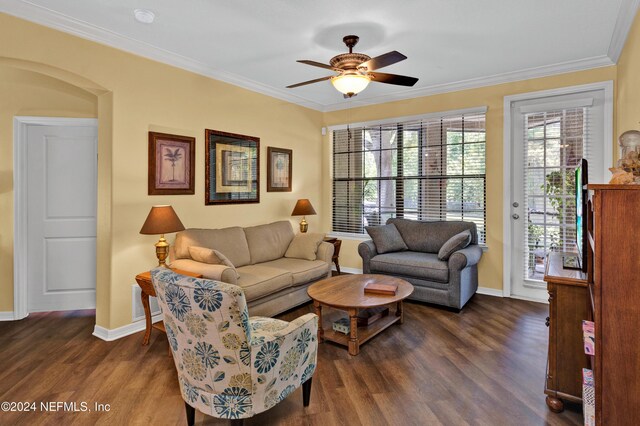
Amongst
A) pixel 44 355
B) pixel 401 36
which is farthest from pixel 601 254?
pixel 44 355

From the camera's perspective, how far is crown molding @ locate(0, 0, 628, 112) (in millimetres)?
2740

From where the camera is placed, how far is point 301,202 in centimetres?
518

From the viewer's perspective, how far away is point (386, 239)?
4.63m

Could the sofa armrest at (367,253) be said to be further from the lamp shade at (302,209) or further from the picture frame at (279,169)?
the picture frame at (279,169)

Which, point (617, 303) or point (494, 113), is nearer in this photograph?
point (617, 303)

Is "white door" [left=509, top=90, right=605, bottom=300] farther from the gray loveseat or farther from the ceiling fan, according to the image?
the ceiling fan

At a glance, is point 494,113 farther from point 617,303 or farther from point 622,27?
point 617,303

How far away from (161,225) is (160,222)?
29 millimetres

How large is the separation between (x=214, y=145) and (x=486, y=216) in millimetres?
3457

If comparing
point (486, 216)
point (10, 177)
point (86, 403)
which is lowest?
point (86, 403)

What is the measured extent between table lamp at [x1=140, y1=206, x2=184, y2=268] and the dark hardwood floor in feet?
2.67

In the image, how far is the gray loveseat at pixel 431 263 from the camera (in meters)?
3.88

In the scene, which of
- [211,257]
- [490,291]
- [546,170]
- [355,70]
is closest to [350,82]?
[355,70]

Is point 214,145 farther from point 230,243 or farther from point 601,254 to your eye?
point 601,254
